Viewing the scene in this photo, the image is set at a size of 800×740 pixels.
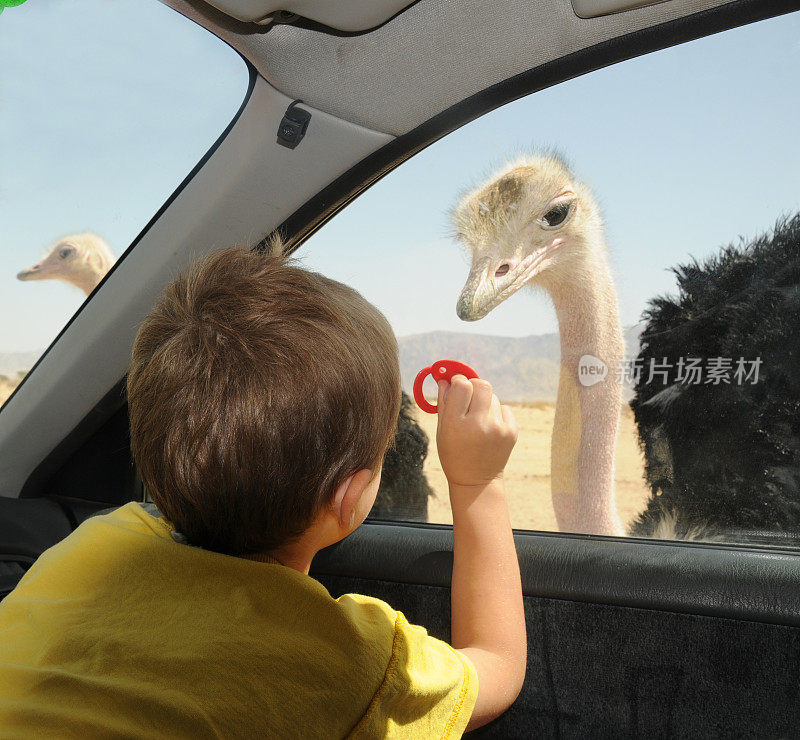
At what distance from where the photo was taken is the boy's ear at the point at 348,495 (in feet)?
2.82

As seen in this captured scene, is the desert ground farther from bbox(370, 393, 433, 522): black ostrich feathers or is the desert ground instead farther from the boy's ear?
the boy's ear

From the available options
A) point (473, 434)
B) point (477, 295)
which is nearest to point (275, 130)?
point (477, 295)

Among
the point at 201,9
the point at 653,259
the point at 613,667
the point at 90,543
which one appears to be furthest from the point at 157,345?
the point at 653,259

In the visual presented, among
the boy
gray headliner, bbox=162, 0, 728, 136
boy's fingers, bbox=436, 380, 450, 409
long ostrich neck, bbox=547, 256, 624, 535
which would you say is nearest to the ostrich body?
long ostrich neck, bbox=547, 256, 624, 535

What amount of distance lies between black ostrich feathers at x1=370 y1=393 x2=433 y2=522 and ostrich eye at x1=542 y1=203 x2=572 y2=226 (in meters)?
0.54

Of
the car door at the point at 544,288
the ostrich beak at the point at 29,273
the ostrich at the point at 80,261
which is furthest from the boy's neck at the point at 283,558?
the ostrich beak at the point at 29,273

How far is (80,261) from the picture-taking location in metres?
1.68

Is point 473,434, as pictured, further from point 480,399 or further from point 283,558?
point 283,558

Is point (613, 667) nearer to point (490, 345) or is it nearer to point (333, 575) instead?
point (333, 575)

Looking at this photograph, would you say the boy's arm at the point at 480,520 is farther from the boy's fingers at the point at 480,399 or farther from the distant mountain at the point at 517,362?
the distant mountain at the point at 517,362

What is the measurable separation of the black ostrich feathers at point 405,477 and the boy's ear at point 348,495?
86 centimetres

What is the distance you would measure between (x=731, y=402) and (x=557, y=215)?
0.55m

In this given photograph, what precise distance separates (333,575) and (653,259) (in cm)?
94

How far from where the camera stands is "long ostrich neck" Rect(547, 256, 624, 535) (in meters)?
1.57
